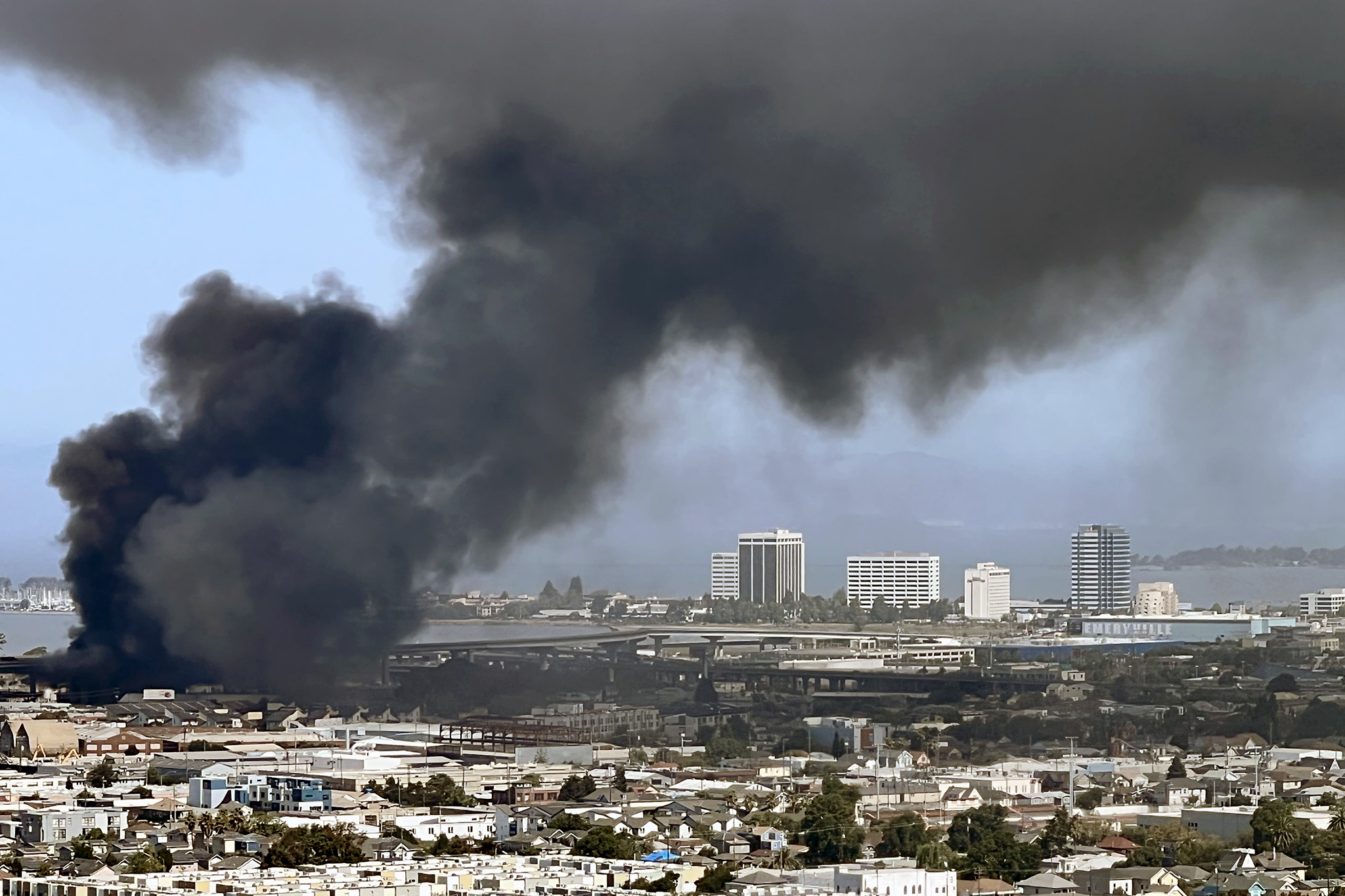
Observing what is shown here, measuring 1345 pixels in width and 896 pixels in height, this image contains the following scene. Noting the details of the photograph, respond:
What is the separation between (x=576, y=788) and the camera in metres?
27.3

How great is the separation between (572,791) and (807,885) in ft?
31.1

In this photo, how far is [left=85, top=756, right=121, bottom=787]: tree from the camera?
2831 cm

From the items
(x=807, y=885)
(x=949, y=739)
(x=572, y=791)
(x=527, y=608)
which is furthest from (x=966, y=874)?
(x=527, y=608)

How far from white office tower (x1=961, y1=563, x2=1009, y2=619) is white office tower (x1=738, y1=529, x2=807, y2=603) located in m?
6.07

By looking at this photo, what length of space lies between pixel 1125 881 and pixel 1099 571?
6275cm

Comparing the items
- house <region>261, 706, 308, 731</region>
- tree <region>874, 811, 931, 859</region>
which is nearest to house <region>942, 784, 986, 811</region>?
tree <region>874, 811, 931, 859</region>

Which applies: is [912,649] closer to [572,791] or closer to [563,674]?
[563,674]

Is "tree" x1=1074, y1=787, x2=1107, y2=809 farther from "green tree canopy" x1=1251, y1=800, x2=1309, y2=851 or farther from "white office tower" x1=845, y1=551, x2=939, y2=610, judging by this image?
"white office tower" x1=845, y1=551, x2=939, y2=610

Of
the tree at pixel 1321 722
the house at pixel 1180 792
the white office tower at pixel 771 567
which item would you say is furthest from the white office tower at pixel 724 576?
the house at pixel 1180 792

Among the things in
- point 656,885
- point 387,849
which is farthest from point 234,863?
point 656,885

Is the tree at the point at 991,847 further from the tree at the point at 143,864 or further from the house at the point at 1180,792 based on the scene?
the tree at the point at 143,864

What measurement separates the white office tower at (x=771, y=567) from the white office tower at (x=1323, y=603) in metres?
17.3

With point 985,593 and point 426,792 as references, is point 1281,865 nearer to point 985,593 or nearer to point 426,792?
point 426,792

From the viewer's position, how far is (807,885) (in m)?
17.9
